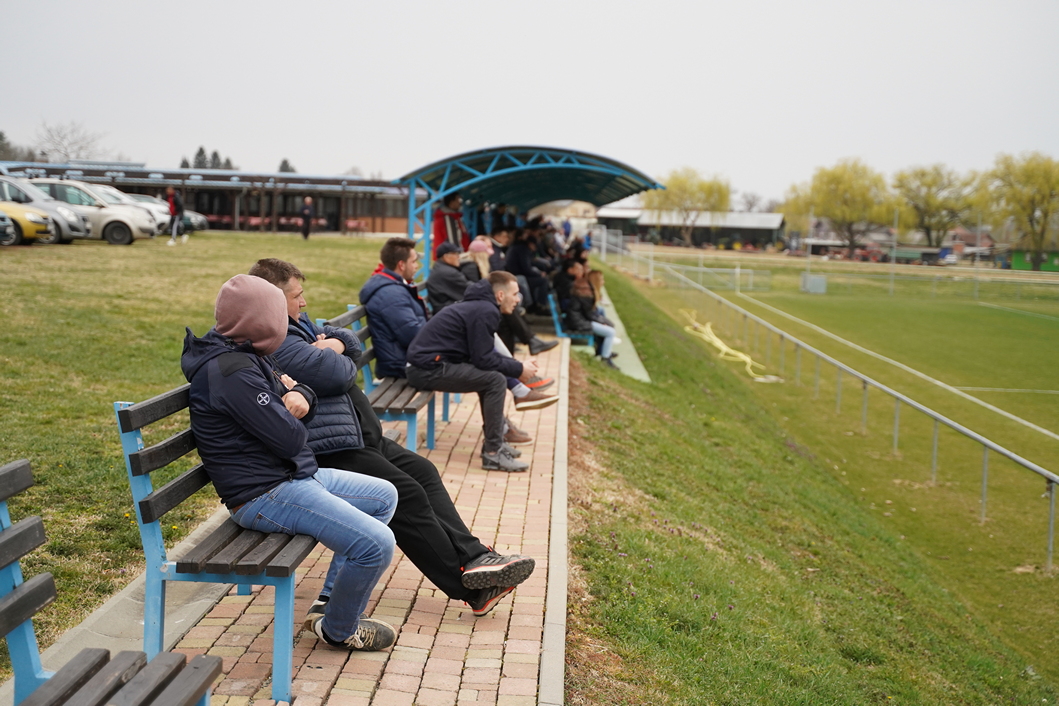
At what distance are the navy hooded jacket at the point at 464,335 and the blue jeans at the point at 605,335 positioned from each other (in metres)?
7.28

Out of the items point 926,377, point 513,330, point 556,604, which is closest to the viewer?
point 556,604

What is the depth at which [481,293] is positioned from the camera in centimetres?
681

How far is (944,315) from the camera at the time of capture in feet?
132

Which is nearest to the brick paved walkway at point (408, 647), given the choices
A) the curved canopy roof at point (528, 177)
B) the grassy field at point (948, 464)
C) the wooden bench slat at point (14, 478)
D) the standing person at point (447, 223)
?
the wooden bench slat at point (14, 478)

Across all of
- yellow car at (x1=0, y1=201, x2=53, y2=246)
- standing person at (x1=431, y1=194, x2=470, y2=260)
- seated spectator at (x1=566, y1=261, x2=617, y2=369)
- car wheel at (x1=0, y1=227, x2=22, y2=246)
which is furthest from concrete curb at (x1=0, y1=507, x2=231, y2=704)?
yellow car at (x1=0, y1=201, x2=53, y2=246)

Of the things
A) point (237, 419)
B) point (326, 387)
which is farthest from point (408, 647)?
point (237, 419)

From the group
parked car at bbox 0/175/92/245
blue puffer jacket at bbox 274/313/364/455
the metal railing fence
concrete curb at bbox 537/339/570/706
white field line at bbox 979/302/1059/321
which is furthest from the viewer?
white field line at bbox 979/302/1059/321

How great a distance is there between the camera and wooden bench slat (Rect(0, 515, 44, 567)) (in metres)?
2.72

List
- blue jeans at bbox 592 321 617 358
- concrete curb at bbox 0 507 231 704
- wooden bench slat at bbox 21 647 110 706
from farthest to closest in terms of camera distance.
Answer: blue jeans at bbox 592 321 617 358, concrete curb at bbox 0 507 231 704, wooden bench slat at bbox 21 647 110 706

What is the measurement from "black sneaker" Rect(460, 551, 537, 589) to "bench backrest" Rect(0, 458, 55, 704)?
1796 millimetres

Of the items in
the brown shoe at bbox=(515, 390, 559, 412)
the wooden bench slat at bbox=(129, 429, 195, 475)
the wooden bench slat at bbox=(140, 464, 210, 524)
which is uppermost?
the wooden bench slat at bbox=(129, 429, 195, 475)

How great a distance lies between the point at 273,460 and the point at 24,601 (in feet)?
3.52

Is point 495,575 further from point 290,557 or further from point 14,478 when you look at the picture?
point 14,478

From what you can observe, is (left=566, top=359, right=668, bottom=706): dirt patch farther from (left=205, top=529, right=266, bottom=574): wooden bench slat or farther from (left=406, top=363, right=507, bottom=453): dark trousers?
(left=205, top=529, right=266, bottom=574): wooden bench slat
